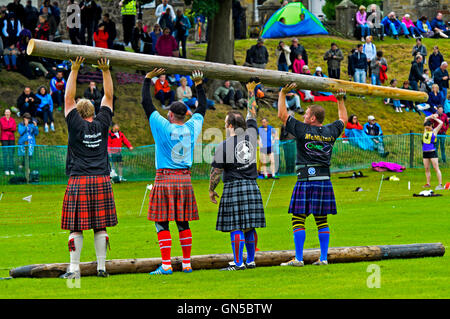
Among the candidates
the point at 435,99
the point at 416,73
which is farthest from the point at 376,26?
the point at 435,99

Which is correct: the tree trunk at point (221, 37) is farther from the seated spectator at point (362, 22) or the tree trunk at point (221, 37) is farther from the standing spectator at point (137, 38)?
the seated spectator at point (362, 22)

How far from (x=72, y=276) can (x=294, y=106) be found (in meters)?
20.5

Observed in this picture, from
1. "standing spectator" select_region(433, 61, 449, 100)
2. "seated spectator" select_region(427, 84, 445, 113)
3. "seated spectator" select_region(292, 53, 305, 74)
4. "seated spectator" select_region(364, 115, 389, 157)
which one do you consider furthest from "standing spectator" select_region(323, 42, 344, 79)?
"seated spectator" select_region(364, 115, 389, 157)

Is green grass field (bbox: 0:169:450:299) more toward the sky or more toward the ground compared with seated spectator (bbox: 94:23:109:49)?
more toward the ground

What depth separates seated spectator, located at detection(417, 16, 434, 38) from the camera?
40875 mm

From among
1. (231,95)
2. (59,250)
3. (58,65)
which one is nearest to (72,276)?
(59,250)

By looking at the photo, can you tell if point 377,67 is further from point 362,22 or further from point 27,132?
point 27,132

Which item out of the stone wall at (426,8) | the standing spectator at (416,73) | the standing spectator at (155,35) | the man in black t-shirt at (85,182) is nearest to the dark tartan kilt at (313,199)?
the man in black t-shirt at (85,182)

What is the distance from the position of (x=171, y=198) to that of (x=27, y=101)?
15.6m

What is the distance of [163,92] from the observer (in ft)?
84.2

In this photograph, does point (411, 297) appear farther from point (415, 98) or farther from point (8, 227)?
point (8, 227)

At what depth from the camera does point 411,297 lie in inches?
270

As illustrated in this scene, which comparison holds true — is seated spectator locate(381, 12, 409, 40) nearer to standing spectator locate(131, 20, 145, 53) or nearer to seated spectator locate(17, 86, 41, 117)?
standing spectator locate(131, 20, 145, 53)

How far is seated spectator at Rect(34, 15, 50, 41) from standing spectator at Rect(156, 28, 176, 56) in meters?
3.26
